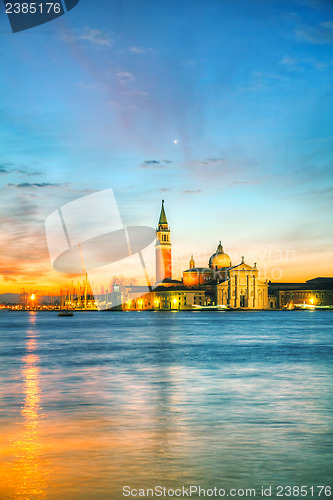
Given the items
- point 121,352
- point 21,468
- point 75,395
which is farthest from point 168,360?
point 21,468

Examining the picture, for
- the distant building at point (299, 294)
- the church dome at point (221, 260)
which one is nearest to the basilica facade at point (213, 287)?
the church dome at point (221, 260)

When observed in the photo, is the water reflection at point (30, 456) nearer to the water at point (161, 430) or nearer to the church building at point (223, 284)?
the water at point (161, 430)

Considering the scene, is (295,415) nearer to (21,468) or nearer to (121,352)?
(21,468)

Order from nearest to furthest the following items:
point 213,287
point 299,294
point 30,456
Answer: point 30,456, point 213,287, point 299,294

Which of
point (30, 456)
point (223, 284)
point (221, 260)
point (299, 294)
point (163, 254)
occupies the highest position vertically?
point (163, 254)

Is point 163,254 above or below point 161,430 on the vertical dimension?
above

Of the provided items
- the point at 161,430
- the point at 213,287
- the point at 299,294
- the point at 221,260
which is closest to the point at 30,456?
the point at 161,430

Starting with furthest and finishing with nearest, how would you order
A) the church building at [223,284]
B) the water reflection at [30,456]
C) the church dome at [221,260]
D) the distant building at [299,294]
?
the distant building at [299,294] → the church dome at [221,260] → the church building at [223,284] → the water reflection at [30,456]

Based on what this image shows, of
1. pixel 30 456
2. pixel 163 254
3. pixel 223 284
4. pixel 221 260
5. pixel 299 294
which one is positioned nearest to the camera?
pixel 30 456

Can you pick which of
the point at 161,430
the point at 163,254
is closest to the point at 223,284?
the point at 163,254

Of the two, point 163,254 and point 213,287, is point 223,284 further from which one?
point 163,254

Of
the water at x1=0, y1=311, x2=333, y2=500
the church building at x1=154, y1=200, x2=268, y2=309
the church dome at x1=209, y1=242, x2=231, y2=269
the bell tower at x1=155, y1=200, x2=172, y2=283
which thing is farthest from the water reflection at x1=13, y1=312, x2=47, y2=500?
the bell tower at x1=155, y1=200, x2=172, y2=283

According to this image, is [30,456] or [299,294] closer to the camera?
[30,456]

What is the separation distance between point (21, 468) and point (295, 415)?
726cm
